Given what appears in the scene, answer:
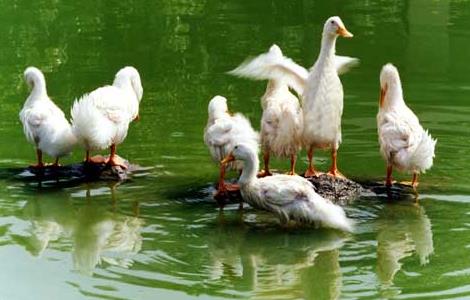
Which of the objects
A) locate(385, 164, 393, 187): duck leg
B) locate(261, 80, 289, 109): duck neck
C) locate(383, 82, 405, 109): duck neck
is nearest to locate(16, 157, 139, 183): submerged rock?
locate(261, 80, 289, 109): duck neck

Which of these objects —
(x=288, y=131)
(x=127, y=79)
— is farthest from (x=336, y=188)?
(x=127, y=79)

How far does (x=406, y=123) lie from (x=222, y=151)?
6.35ft

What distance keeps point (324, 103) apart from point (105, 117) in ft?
7.87

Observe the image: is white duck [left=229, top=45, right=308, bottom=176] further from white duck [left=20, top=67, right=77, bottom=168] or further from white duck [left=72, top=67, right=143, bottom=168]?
white duck [left=20, top=67, right=77, bottom=168]

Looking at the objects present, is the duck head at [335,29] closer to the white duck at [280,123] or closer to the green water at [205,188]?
the white duck at [280,123]

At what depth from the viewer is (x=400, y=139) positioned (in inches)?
405

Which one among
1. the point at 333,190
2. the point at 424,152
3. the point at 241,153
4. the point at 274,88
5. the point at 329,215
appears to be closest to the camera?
the point at 329,215

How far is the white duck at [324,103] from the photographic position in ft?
34.2

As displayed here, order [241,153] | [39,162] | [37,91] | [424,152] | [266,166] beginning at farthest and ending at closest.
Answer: [37,91] → [39,162] → [266,166] → [424,152] → [241,153]

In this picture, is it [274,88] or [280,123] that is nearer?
[280,123]

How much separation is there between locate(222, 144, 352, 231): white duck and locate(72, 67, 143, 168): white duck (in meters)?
1.94

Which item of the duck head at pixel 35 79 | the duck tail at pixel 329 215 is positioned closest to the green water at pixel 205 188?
the duck tail at pixel 329 215

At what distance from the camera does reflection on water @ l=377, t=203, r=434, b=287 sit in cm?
854

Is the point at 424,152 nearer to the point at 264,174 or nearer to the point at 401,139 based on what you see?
the point at 401,139
